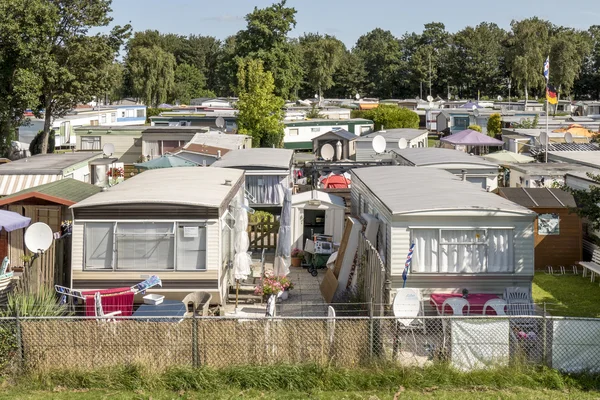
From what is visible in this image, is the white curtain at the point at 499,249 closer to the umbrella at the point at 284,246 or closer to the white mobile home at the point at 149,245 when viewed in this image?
the umbrella at the point at 284,246

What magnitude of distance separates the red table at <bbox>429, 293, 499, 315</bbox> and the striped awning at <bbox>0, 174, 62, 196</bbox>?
11.9 meters

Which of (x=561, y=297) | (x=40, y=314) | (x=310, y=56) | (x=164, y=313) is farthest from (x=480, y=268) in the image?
(x=310, y=56)

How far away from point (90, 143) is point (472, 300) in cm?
2600

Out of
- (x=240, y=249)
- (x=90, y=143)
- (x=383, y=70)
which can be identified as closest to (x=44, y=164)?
(x=240, y=249)

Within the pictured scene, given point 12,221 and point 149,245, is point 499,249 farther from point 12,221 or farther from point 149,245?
point 12,221

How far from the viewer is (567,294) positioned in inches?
624

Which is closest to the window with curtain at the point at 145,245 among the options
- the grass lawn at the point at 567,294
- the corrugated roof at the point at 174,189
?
the corrugated roof at the point at 174,189

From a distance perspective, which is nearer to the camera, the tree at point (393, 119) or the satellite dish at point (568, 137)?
the satellite dish at point (568, 137)

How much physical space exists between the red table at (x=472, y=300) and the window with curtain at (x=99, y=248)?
6.05 meters

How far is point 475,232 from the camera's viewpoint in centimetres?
1370

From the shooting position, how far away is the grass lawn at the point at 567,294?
47.6ft

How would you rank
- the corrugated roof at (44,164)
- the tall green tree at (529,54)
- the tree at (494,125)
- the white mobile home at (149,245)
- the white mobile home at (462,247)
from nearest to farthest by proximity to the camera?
1. the white mobile home at (149,245)
2. the white mobile home at (462,247)
3. the corrugated roof at (44,164)
4. the tree at (494,125)
5. the tall green tree at (529,54)

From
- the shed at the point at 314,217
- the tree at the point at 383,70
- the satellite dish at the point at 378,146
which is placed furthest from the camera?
the tree at the point at 383,70

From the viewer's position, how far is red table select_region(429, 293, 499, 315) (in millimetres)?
13266
